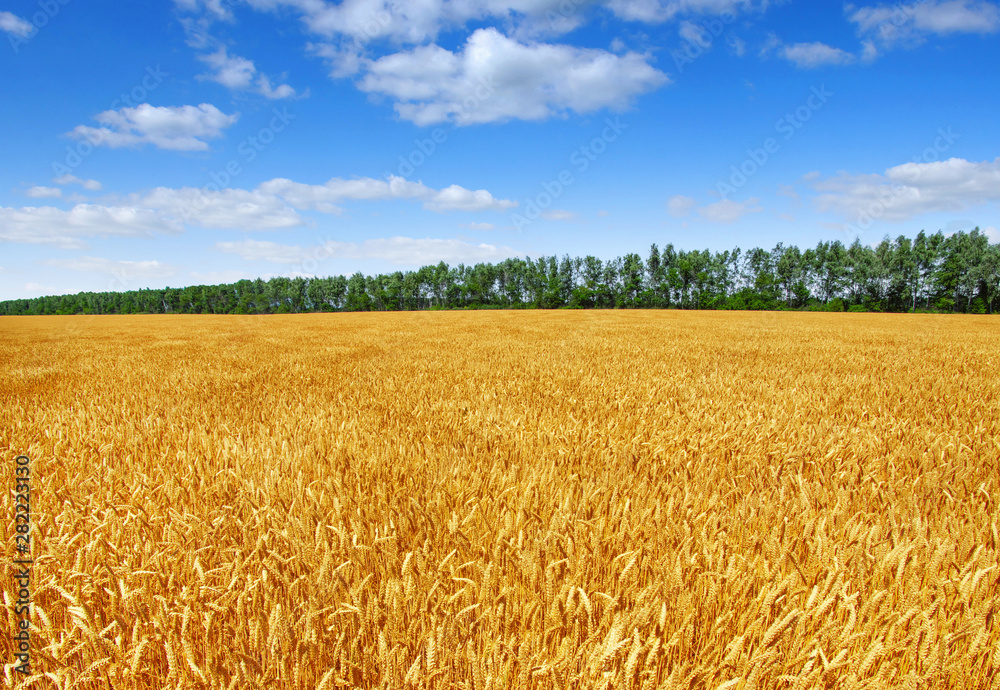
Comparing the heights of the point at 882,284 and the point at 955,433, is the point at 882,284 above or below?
above

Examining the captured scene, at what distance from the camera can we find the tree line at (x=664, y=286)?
7956 centimetres

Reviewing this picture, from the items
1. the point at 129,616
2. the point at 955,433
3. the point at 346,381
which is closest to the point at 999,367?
the point at 955,433

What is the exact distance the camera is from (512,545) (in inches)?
69.4

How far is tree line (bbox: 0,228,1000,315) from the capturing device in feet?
261

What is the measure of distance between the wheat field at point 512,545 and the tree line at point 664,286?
313 ft

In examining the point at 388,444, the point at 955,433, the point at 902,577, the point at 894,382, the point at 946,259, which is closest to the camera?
the point at 902,577

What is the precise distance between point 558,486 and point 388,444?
129 cm

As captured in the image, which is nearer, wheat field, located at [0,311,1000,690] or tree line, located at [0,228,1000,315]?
wheat field, located at [0,311,1000,690]

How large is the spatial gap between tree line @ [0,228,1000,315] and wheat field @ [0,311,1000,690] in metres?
95.4

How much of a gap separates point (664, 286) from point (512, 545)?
111135 mm

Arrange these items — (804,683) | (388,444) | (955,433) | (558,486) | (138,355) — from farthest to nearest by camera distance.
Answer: (138,355) < (955,433) < (388,444) < (558,486) < (804,683)

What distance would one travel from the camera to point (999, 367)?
766cm

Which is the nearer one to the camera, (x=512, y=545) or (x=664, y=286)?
(x=512, y=545)

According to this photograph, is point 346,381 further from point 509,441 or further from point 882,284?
point 882,284
